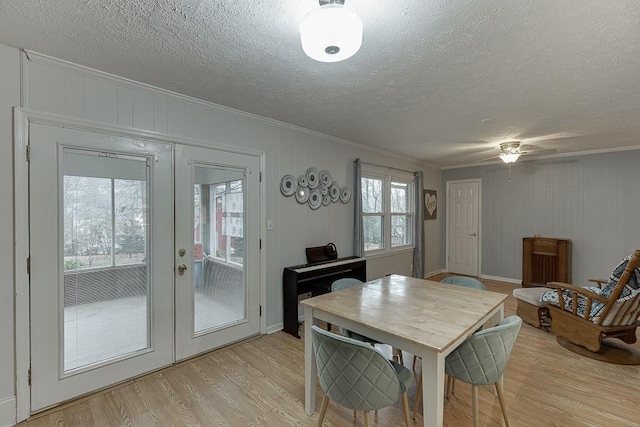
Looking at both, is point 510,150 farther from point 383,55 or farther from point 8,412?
Result: point 8,412

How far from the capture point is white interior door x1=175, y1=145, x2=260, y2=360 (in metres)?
2.67

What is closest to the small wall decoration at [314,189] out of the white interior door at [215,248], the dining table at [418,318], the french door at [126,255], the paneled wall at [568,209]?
the white interior door at [215,248]

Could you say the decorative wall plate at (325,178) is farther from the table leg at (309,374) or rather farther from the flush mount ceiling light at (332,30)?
the flush mount ceiling light at (332,30)

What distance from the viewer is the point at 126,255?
238cm

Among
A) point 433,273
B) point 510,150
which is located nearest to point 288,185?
point 510,150

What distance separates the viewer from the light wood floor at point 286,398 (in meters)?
1.93

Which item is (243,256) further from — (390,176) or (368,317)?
(390,176)

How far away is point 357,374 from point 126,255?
2043mm

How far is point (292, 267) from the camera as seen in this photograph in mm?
3494

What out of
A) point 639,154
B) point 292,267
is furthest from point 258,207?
point 639,154

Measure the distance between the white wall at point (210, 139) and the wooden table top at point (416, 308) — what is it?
143cm

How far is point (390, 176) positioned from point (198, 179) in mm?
3364

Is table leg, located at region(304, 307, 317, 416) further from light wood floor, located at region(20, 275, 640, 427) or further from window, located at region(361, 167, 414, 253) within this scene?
window, located at region(361, 167, 414, 253)

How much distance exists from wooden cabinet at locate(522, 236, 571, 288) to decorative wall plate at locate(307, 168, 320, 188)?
A: 4.05 m
